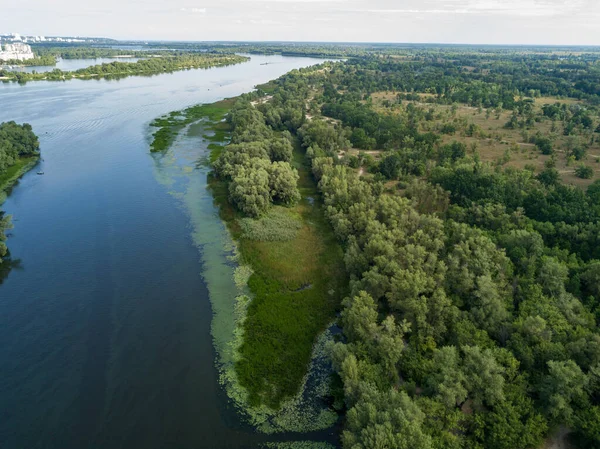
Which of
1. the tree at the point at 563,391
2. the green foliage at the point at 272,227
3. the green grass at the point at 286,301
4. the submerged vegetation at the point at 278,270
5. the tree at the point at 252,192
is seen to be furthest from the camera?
the tree at the point at 252,192

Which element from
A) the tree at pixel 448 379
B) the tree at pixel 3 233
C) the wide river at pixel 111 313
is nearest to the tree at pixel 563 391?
the tree at pixel 448 379

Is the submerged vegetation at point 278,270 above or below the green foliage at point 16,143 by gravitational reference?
below

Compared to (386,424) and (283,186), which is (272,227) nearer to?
(283,186)

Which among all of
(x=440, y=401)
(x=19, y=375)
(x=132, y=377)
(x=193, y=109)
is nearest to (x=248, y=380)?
(x=132, y=377)

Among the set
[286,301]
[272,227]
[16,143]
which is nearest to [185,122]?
[16,143]

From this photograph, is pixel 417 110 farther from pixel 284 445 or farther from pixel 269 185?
pixel 284 445

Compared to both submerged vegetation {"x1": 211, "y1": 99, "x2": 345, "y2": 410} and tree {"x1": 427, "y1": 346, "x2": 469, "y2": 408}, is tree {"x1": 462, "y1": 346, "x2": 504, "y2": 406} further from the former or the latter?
submerged vegetation {"x1": 211, "y1": 99, "x2": 345, "y2": 410}

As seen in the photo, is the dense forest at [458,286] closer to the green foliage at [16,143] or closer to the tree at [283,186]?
the tree at [283,186]
